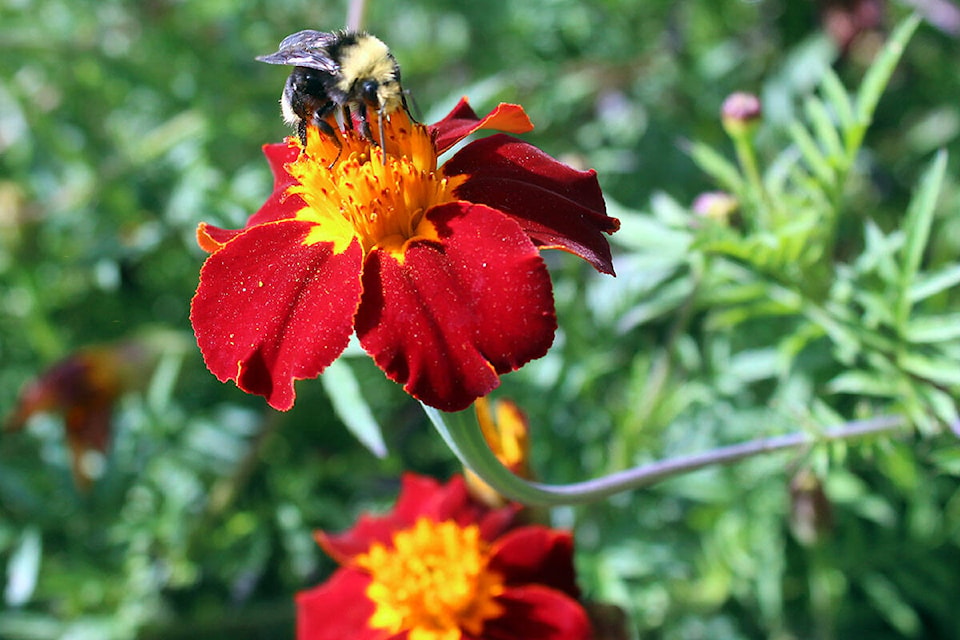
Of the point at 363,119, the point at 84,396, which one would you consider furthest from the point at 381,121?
the point at 84,396

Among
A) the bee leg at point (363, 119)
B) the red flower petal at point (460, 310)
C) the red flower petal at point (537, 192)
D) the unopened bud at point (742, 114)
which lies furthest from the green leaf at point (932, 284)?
the bee leg at point (363, 119)

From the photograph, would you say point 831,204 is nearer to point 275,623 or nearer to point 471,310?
point 471,310

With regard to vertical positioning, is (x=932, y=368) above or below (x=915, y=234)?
below

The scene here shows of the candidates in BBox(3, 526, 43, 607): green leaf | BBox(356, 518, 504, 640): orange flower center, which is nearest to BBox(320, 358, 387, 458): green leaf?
BBox(356, 518, 504, 640): orange flower center

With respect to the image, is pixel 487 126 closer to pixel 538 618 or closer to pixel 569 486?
pixel 569 486

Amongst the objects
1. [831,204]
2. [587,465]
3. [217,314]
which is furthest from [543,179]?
[587,465]

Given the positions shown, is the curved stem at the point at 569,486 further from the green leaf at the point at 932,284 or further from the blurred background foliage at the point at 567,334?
the green leaf at the point at 932,284

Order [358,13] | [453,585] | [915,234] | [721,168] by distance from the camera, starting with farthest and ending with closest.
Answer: [358,13] → [721,168] → [915,234] → [453,585]
